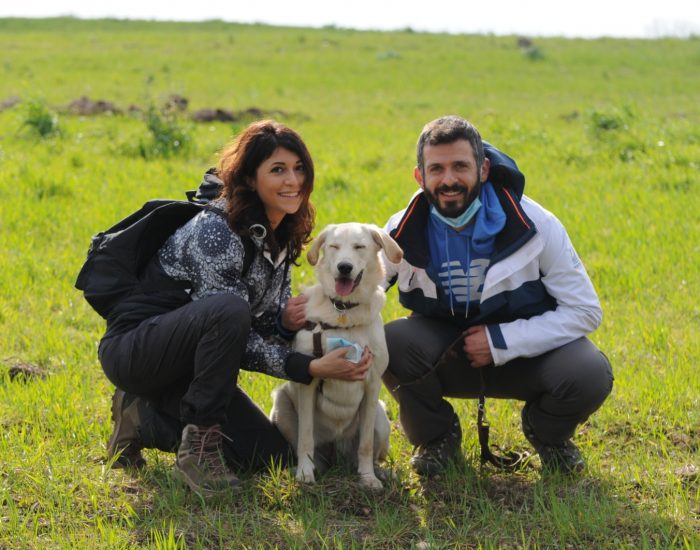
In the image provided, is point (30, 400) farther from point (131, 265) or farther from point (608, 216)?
point (608, 216)

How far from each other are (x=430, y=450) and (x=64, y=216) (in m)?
5.37

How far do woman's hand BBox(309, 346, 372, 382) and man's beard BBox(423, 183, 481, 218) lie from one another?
780 mm

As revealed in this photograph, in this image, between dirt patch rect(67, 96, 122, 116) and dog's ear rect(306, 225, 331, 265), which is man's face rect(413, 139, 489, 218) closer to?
dog's ear rect(306, 225, 331, 265)

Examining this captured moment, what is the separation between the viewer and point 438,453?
4.40 meters

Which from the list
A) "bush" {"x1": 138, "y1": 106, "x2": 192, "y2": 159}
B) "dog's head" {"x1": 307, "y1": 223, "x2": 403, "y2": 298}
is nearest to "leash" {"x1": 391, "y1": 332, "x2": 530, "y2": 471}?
"dog's head" {"x1": 307, "y1": 223, "x2": 403, "y2": 298}

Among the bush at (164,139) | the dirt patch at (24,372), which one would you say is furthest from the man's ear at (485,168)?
the bush at (164,139)

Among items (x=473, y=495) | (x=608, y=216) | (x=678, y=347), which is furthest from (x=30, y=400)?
(x=608, y=216)

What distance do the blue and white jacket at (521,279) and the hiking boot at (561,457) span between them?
48 cm

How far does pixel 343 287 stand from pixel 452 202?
0.65 m

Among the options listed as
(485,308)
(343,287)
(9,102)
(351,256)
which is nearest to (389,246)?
(351,256)

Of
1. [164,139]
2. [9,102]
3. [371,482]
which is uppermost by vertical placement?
[9,102]

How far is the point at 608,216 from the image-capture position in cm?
871

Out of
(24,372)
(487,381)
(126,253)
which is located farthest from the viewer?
(24,372)

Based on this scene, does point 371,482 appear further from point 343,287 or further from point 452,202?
point 452,202
